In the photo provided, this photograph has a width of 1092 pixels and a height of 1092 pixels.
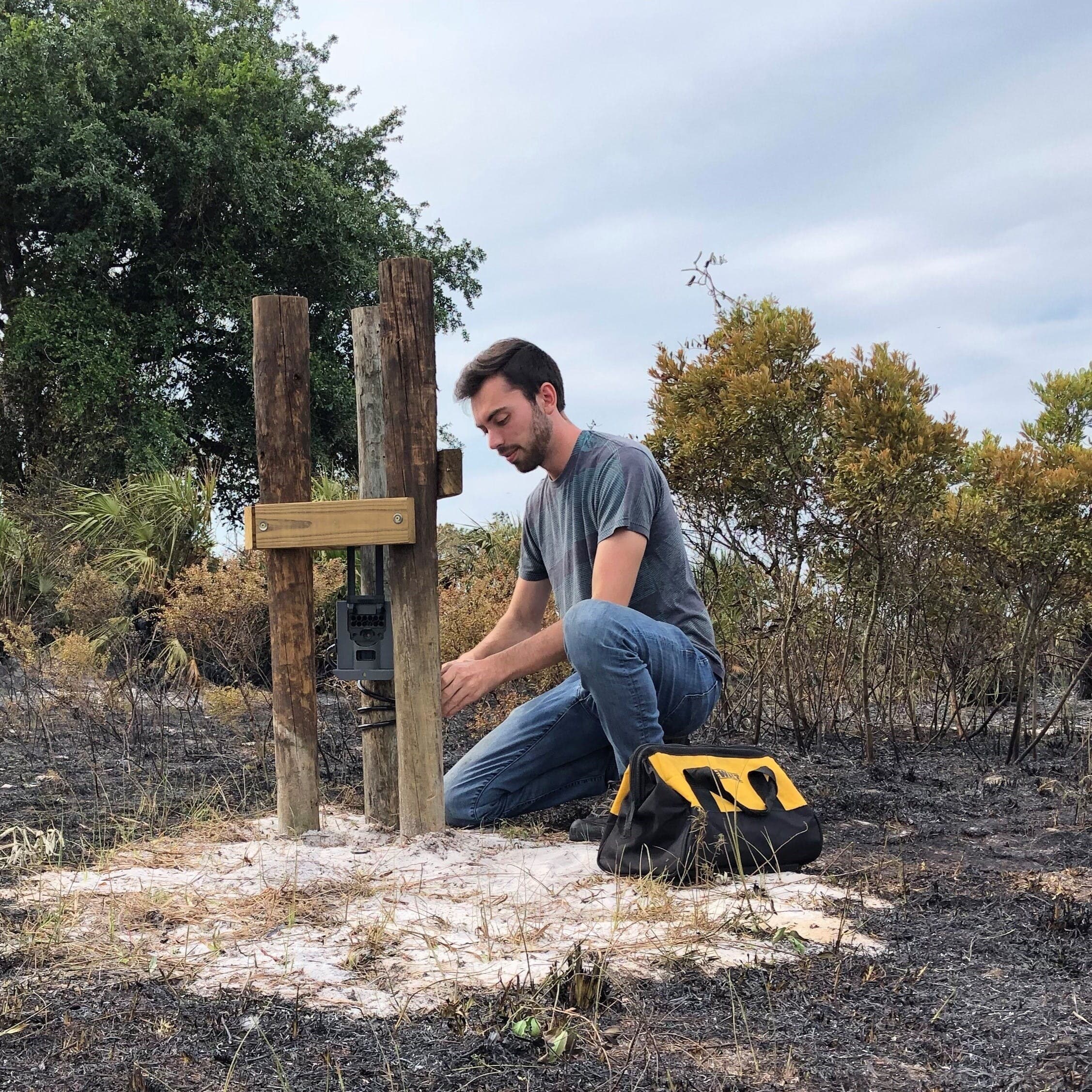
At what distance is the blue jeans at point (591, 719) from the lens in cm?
412

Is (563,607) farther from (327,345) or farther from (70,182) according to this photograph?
(327,345)

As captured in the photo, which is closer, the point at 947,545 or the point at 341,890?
the point at 341,890

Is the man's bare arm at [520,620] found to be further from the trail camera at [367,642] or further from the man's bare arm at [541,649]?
the trail camera at [367,642]

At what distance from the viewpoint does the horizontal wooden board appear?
4051mm

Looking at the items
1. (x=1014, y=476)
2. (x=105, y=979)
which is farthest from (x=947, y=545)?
(x=105, y=979)

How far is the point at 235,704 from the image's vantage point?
21.0ft

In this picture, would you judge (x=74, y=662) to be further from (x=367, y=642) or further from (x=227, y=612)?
(x=367, y=642)

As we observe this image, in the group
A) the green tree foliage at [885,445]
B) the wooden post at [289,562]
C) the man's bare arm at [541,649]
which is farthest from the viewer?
the green tree foliage at [885,445]

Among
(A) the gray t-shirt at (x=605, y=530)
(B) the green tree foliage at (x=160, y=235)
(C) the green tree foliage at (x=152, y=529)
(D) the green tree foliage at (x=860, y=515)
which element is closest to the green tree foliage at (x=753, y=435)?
(D) the green tree foliage at (x=860, y=515)

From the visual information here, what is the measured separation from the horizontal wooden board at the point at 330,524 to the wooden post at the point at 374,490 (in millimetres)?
155

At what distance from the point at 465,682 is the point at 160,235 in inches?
691

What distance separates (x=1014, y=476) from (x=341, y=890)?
3.82 metres

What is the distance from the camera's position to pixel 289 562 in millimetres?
4266

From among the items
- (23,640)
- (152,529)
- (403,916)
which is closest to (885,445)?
(403,916)
